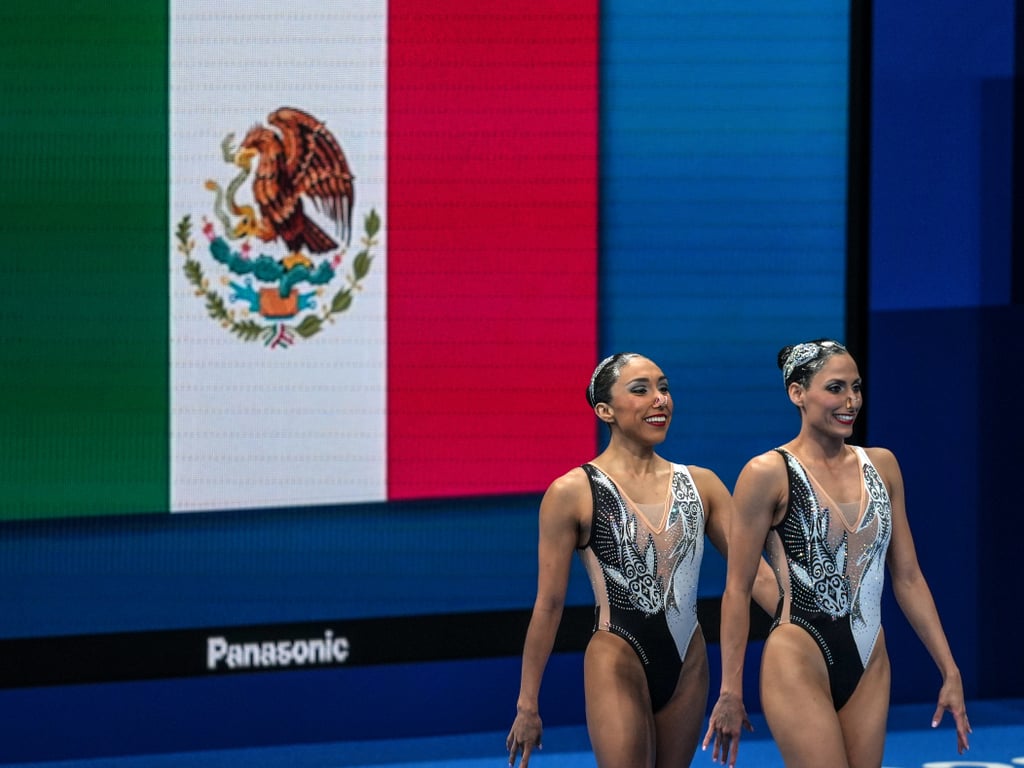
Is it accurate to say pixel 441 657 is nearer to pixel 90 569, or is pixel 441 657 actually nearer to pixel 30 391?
pixel 90 569

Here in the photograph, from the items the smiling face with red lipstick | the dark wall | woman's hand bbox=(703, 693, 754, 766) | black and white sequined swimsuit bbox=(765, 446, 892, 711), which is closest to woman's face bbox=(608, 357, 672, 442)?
the smiling face with red lipstick

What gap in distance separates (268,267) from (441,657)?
6.00 feet

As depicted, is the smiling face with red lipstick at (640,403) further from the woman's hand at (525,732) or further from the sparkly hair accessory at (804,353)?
the woman's hand at (525,732)

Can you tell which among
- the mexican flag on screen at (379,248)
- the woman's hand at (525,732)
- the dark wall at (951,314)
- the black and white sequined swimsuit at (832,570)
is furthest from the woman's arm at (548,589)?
the dark wall at (951,314)

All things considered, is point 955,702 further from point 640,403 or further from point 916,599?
point 640,403

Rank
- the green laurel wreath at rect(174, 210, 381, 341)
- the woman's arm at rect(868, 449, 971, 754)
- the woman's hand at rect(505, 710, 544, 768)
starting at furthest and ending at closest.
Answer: the green laurel wreath at rect(174, 210, 381, 341) < the woman's arm at rect(868, 449, 971, 754) < the woman's hand at rect(505, 710, 544, 768)

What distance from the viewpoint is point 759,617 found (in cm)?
775

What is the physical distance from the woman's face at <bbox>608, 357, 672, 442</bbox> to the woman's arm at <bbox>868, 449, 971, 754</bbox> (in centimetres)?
66

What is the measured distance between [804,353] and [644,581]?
853 mm

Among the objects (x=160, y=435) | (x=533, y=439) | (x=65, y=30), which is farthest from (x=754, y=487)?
(x=65, y=30)

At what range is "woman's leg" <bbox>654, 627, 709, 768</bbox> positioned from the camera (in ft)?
17.0

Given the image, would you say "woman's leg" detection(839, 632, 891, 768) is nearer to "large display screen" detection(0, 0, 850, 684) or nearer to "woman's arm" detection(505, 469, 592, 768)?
"woman's arm" detection(505, 469, 592, 768)

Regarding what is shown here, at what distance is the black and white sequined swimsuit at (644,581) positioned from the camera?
5215 mm

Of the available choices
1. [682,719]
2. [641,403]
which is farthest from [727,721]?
[641,403]
